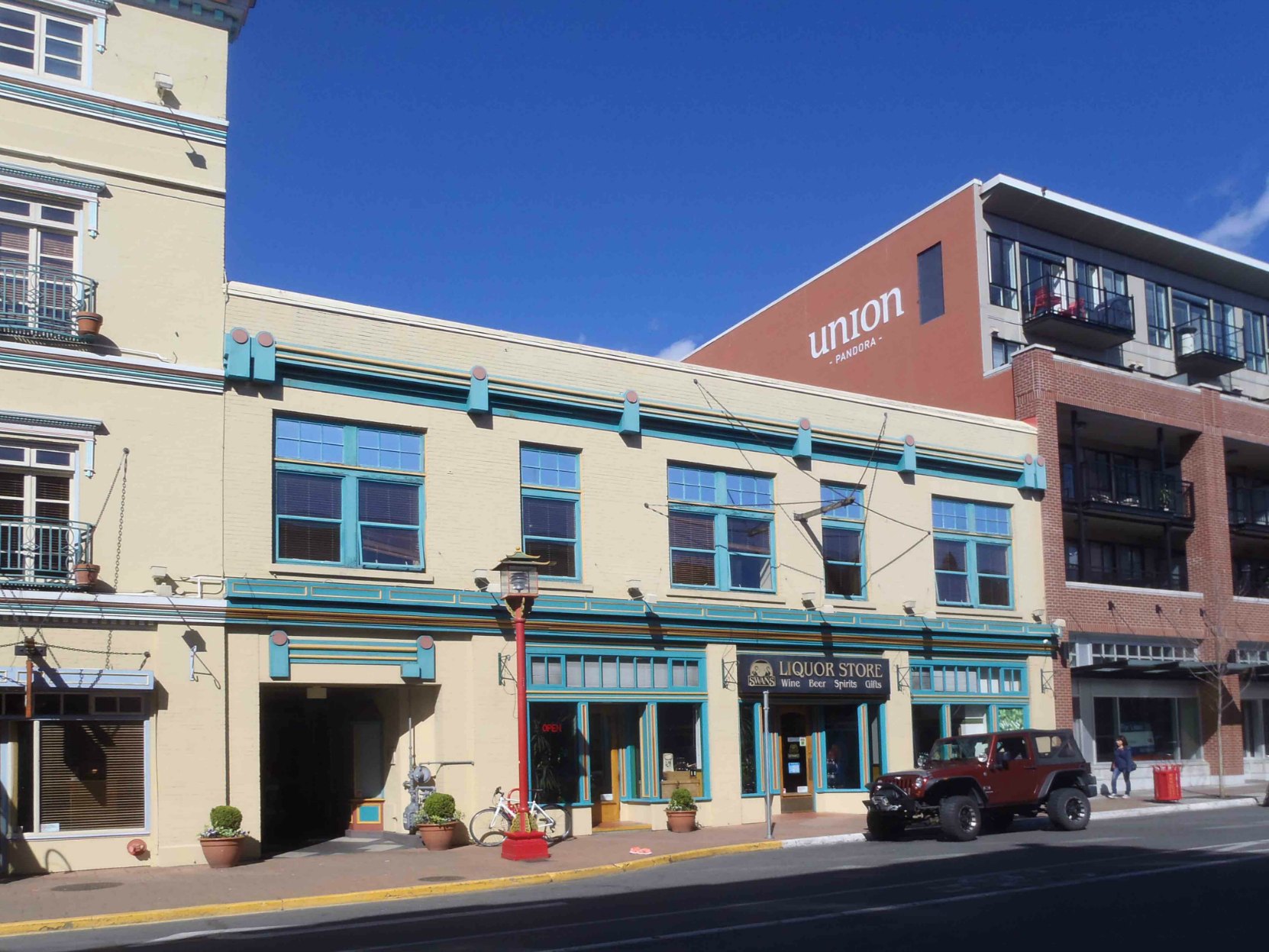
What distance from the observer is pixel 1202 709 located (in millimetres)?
35781

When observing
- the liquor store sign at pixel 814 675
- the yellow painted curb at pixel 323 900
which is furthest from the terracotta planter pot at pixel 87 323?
the liquor store sign at pixel 814 675

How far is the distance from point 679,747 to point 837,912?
12.0 m

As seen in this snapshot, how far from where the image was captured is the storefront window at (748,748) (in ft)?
85.8

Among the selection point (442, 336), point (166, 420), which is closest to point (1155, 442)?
point (442, 336)

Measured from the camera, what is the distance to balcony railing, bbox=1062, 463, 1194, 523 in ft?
115

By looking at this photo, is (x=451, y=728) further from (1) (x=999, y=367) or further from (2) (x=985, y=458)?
(1) (x=999, y=367)

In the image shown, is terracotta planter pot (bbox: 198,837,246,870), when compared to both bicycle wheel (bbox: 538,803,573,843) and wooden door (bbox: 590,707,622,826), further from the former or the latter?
wooden door (bbox: 590,707,622,826)

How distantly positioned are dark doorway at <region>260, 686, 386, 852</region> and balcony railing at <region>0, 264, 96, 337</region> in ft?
23.8

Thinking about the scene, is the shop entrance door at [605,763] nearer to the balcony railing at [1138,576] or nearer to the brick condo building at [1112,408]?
the brick condo building at [1112,408]

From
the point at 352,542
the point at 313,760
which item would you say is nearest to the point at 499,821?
the point at 313,760

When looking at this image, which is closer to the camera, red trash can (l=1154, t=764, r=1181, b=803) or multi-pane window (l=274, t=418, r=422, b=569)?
multi-pane window (l=274, t=418, r=422, b=569)

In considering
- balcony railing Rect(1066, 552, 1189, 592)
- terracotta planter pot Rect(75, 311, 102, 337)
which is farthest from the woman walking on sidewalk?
terracotta planter pot Rect(75, 311, 102, 337)

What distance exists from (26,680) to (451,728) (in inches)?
273

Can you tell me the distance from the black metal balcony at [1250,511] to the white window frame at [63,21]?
3229 centimetres
